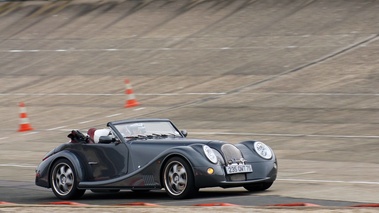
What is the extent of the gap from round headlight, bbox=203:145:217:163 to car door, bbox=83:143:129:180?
4.17 ft

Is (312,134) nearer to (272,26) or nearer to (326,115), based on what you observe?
(326,115)

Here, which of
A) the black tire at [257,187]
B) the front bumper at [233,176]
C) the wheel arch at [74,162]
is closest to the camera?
the front bumper at [233,176]

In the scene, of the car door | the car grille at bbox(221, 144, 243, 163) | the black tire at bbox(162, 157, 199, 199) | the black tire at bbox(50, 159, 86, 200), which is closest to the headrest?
the car door

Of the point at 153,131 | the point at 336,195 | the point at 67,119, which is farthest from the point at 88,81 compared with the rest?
the point at 336,195

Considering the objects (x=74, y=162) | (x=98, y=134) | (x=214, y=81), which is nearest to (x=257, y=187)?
(x=98, y=134)

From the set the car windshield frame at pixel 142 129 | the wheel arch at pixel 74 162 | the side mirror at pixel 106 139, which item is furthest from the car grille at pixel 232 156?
the wheel arch at pixel 74 162

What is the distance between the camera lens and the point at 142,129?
1346cm

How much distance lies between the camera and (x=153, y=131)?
44.3 feet

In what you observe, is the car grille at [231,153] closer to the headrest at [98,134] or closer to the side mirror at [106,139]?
the side mirror at [106,139]

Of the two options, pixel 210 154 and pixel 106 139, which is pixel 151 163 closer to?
pixel 210 154

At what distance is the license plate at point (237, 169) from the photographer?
1235cm

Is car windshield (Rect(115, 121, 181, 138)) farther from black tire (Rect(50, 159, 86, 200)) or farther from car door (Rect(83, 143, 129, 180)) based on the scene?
black tire (Rect(50, 159, 86, 200))

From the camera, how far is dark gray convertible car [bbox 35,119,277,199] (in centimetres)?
1225

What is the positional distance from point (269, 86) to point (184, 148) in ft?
48.1
